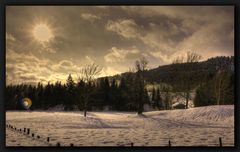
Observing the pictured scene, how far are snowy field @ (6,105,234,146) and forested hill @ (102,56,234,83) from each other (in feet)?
1.29

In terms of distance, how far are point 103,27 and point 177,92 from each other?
114cm

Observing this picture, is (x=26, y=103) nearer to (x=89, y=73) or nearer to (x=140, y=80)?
(x=89, y=73)

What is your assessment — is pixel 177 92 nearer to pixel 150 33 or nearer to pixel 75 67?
pixel 150 33

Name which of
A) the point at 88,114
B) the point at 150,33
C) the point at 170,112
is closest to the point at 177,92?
the point at 170,112

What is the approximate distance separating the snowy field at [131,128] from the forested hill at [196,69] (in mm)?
393

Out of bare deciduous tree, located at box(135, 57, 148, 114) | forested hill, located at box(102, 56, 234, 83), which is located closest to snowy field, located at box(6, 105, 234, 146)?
bare deciduous tree, located at box(135, 57, 148, 114)

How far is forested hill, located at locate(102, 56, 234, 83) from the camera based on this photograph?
4.82m

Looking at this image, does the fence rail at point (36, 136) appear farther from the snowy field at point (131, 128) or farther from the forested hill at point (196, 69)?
the forested hill at point (196, 69)

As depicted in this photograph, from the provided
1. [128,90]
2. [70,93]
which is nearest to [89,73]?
[70,93]

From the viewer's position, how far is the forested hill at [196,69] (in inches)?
190

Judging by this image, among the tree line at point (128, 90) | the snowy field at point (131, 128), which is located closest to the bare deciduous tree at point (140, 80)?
the tree line at point (128, 90)

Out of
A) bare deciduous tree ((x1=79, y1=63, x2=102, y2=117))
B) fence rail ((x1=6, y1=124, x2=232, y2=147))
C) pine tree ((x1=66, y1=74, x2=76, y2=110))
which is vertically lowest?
fence rail ((x1=6, y1=124, x2=232, y2=147))

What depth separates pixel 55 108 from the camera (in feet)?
15.8

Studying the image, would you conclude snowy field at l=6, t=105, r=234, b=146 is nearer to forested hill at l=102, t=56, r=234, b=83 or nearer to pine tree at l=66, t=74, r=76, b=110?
pine tree at l=66, t=74, r=76, b=110
